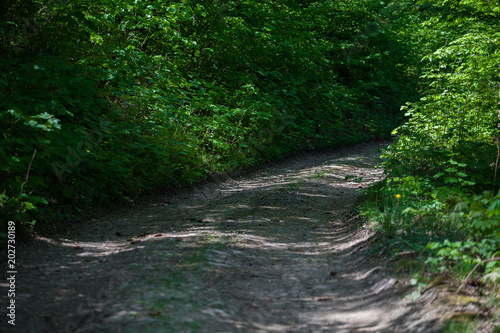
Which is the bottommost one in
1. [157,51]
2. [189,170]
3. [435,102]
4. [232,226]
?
[232,226]

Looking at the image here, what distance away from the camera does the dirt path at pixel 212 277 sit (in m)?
3.47

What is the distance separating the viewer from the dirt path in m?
3.47

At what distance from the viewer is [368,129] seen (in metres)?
21.7

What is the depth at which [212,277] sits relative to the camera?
173 inches

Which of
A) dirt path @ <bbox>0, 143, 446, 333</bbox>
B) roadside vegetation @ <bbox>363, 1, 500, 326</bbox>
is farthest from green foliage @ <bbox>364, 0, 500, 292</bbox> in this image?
dirt path @ <bbox>0, 143, 446, 333</bbox>

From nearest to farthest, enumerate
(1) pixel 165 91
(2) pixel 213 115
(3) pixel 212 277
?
(3) pixel 212 277, (1) pixel 165 91, (2) pixel 213 115

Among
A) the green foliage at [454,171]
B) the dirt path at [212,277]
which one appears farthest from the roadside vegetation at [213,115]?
the dirt path at [212,277]

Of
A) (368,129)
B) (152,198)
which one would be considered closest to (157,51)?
(152,198)

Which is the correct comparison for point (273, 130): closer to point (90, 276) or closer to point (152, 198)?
point (152, 198)

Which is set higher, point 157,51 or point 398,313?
point 157,51

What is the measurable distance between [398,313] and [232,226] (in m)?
3.38

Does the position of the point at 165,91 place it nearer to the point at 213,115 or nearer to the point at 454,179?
the point at 213,115

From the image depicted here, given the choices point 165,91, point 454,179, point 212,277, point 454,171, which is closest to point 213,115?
point 165,91

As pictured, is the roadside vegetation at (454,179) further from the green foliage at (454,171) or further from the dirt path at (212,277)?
the dirt path at (212,277)
